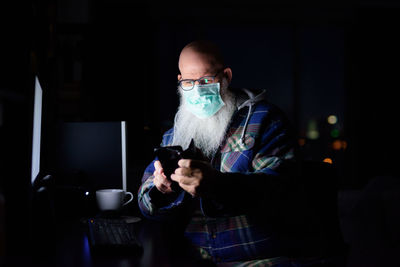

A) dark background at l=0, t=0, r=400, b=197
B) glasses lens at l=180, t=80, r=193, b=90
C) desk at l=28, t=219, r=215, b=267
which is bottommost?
desk at l=28, t=219, r=215, b=267

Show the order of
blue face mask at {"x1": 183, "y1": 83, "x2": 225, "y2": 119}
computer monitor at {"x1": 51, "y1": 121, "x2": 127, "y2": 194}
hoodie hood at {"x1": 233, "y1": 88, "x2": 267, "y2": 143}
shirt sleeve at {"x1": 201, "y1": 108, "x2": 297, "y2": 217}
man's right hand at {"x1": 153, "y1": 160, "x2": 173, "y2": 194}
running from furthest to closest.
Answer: computer monitor at {"x1": 51, "y1": 121, "x2": 127, "y2": 194} → blue face mask at {"x1": 183, "y1": 83, "x2": 225, "y2": 119} → hoodie hood at {"x1": 233, "y1": 88, "x2": 267, "y2": 143} → man's right hand at {"x1": 153, "y1": 160, "x2": 173, "y2": 194} → shirt sleeve at {"x1": 201, "y1": 108, "x2": 297, "y2": 217}

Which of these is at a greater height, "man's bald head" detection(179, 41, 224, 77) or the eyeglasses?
"man's bald head" detection(179, 41, 224, 77)

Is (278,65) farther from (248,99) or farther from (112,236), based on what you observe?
(112,236)

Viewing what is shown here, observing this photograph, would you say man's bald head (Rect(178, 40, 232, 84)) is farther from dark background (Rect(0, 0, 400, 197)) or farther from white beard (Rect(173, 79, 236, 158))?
dark background (Rect(0, 0, 400, 197))

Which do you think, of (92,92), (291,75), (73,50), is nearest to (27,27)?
(73,50)

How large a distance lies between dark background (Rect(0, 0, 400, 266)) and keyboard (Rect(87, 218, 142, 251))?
278cm

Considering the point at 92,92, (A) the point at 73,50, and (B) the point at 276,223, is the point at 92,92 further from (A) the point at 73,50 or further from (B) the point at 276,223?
(B) the point at 276,223

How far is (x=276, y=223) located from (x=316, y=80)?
3904 millimetres

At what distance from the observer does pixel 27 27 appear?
1005 mm

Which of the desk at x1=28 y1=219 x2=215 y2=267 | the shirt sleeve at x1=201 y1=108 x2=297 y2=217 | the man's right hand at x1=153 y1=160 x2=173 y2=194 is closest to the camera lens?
the desk at x1=28 y1=219 x2=215 y2=267

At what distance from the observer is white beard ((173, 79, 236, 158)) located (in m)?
1.57

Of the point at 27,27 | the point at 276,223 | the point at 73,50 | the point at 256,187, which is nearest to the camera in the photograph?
the point at 27,27

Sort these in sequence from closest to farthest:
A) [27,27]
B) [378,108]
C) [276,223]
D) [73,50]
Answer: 1. [27,27]
2. [276,223]
3. [73,50]
4. [378,108]

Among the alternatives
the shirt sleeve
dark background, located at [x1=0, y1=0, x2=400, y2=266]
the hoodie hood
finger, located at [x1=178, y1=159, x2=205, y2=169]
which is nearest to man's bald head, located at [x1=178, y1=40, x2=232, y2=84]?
the hoodie hood
